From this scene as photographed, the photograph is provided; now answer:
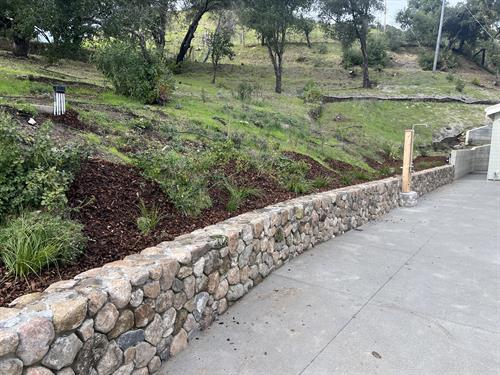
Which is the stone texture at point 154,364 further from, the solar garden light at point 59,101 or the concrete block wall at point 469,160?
the concrete block wall at point 469,160

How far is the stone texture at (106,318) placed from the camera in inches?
93.1

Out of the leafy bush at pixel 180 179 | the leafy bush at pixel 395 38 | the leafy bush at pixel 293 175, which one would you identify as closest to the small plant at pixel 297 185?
the leafy bush at pixel 293 175

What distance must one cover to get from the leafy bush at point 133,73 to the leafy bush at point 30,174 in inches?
244

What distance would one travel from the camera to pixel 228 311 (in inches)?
151

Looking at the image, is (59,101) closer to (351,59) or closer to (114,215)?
(114,215)

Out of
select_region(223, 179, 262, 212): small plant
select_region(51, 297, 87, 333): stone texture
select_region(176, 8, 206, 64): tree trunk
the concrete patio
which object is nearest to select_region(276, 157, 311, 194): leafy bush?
select_region(223, 179, 262, 212): small plant

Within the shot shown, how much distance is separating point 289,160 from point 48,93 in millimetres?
5519

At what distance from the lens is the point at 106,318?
2426mm

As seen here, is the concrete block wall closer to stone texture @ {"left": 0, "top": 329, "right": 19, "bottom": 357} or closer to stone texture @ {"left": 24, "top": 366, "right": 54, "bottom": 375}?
stone texture @ {"left": 24, "top": 366, "right": 54, "bottom": 375}

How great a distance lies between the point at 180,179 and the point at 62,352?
307cm

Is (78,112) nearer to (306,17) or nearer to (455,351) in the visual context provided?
(455,351)

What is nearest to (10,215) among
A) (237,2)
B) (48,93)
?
(48,93)

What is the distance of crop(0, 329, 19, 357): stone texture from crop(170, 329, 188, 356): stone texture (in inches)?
54.3

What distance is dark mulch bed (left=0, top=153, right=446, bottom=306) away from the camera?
300cm
